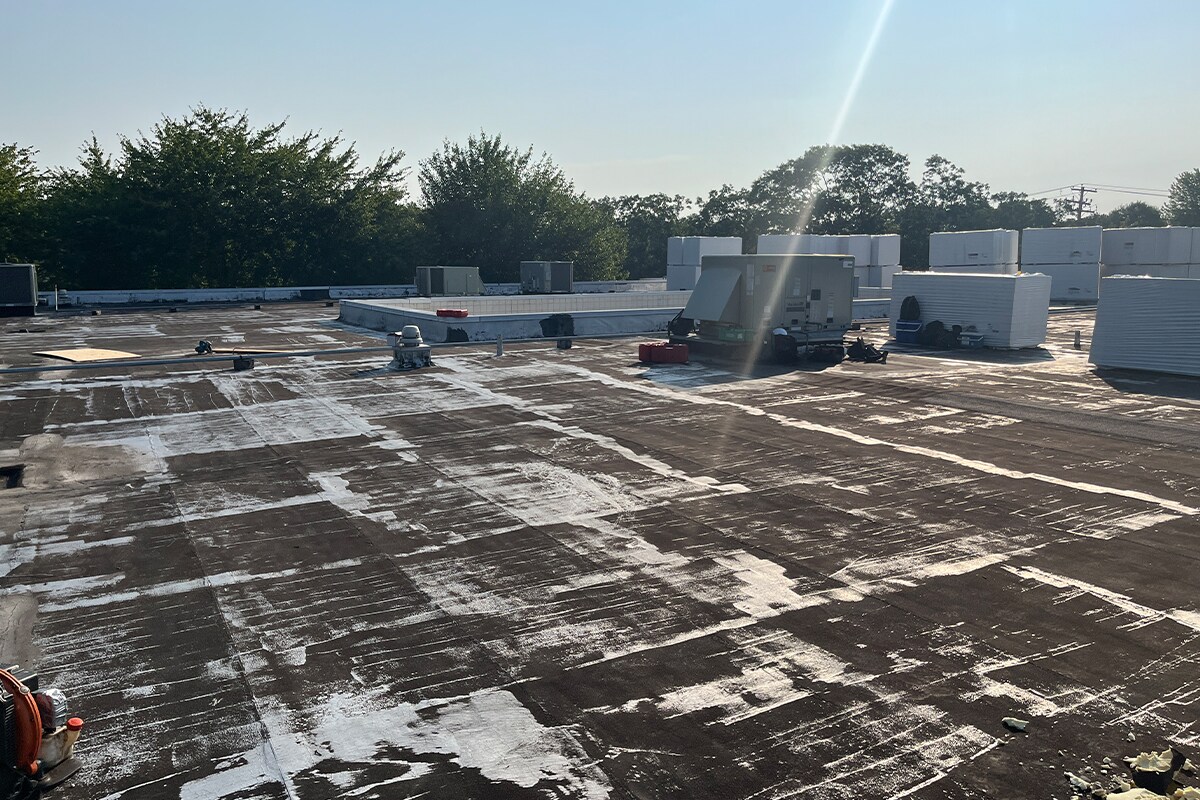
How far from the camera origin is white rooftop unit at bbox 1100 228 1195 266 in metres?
Answer: 40.2

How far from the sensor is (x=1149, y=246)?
40781mm

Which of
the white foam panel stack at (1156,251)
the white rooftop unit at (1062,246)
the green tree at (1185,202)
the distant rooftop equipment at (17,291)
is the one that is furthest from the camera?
the green tree at (1185,202)

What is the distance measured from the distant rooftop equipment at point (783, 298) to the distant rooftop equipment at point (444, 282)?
779 inches

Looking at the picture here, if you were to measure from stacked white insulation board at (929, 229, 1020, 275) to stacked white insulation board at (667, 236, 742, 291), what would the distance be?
9306 millimetres

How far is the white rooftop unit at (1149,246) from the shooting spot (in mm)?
40188

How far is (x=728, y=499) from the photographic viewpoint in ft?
40.0

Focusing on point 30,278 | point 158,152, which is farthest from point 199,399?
point 158,152

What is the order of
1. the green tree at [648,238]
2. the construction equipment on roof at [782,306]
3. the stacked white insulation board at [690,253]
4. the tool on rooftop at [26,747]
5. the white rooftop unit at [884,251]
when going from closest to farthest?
the tool on rooftop at [26,747], the construction equipment on roof at [782,306], the white rooftop unit at [884,251], the stacked white insulation board at [690,253], the green tree at [648,238]

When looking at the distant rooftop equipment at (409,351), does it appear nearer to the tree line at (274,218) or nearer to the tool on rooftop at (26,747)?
the tool on rooftop at (26,747)

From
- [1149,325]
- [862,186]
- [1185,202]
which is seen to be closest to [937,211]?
[862,186]

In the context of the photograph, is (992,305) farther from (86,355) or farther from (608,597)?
(86,355)

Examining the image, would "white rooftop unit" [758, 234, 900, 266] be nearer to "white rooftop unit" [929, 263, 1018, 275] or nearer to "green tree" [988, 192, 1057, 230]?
"white rooftop unit" [929, 263, 1018, 275]

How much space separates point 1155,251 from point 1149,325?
2114 centimetres

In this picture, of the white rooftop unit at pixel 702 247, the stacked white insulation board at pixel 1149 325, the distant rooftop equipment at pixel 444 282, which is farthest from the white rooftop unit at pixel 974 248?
the distant rooftop equipment at pixel 444 282
